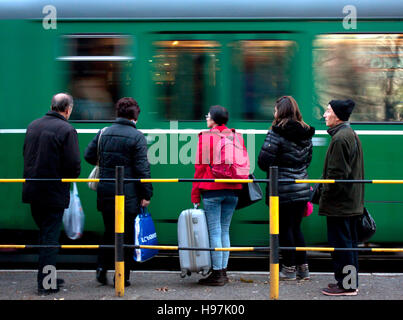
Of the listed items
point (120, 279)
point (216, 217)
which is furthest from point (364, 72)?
point (120, 279)

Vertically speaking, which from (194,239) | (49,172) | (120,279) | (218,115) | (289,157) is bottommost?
(120,279)

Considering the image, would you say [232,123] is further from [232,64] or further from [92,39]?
[92,39]

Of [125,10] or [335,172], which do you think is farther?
[125,10]

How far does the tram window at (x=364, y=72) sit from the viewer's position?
719cm

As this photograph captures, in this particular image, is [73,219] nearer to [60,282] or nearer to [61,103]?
[60,282]

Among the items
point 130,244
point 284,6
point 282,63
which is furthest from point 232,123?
point 130,244

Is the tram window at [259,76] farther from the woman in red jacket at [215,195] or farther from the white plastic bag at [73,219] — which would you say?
the white plastic bag at [73,219]

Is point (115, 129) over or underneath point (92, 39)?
underneath

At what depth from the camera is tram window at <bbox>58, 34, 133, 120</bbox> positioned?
7.28m

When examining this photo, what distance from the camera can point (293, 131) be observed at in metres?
6.25

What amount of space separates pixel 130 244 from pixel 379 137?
10.3ft

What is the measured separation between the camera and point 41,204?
235 inches

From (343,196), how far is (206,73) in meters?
2.35
